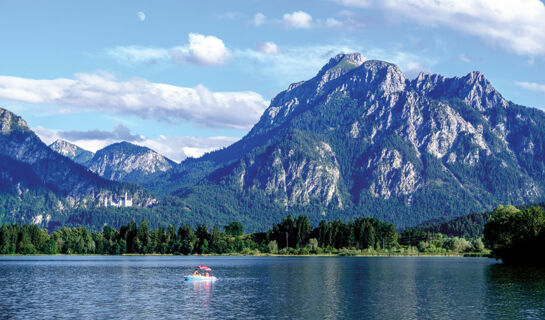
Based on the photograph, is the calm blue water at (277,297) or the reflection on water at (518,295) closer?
the calm blue water at (277,297)

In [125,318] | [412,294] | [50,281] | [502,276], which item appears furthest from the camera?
[502,276]

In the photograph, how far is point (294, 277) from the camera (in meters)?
154

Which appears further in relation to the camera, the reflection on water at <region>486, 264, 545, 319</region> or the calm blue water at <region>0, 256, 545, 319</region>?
the reflection on water at <region>486, 264, 545, 319</region>

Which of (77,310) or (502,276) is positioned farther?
(502,276)

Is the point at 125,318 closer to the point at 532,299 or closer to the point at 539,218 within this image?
the point at 532,299

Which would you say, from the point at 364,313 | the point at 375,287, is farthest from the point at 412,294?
the point at 364,313

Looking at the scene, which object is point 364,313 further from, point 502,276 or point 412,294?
point 502,276

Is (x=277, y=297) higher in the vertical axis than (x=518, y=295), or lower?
lower

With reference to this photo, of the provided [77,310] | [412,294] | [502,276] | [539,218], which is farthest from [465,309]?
[539,218]

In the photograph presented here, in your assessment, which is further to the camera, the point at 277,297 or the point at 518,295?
the point at 277,297

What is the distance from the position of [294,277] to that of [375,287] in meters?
31.0

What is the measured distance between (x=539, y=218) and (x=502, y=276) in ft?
176

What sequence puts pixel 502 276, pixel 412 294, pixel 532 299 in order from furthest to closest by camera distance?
1. pixel 502 276
2. pixel 412 294
3. pixel 532 299

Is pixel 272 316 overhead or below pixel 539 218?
below
